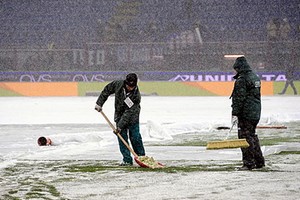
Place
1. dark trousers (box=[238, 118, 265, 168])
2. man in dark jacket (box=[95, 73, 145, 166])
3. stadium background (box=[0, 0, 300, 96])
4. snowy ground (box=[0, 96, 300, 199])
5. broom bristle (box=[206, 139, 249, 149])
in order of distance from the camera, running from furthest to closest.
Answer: stadium background (box=[0, 0, 300, 96]) → man in dark jacket (box=[95, 73, 145, 166]) → dark trousers (box=[238, 118, 265, 168]) → broom bristle (box=[206, 139, 249, 149]) → snowy ground (box=[0, 96, 300, 199])

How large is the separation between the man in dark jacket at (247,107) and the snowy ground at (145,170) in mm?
262

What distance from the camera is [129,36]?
3853 centimetres

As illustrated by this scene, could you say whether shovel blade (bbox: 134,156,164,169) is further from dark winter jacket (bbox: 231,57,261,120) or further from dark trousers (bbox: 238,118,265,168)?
dark winter jacket (bbox: 231,57,261,120)

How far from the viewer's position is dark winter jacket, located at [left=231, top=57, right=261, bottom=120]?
10562 mm

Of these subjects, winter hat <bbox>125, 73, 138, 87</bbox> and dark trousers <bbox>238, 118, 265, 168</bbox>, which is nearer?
dark trousers <bbox>238, 118, 265, 168</bbox>

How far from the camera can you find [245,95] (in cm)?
1058

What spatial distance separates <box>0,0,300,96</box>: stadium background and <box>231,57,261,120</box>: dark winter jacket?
24394 millimetres

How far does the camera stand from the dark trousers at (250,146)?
1060 cm

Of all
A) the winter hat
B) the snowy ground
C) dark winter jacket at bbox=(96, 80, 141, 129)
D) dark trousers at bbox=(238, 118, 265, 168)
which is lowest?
the snowy ground

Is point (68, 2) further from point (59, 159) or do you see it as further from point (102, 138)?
point (59, 159)

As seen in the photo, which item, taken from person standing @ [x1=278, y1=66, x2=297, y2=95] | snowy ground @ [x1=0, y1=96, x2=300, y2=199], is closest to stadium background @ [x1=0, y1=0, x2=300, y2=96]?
person standing @ [x1=278, y1=66, x2=297, y2=95]

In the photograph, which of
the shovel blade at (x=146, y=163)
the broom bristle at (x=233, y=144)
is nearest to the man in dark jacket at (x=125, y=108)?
the shovel blade at (x=146, y=163)

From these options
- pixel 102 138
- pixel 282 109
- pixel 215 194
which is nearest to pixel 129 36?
pixel 282 109

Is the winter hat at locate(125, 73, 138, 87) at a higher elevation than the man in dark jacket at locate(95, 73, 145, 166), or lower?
higher
